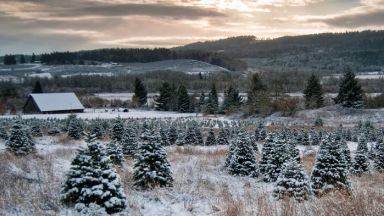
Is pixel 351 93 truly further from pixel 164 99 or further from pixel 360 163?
pixel 360 163

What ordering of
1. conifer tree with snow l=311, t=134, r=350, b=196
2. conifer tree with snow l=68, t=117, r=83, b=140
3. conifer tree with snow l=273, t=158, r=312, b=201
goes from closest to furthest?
conifer tree with snow l=273, t=158, r=312, b=201 < conifer tree with snow l=311, t=134, r=350, b=196 < conifer tree with snow l=68, t=117, r=83, b=140

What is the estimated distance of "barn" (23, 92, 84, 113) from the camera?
256 ft

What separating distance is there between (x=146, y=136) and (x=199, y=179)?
2.06 metres

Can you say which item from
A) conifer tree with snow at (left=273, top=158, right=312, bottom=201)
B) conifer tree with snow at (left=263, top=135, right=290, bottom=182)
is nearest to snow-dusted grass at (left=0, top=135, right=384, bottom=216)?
conifer tree with snow at (left=273, top=158, right=312, bottom=201)

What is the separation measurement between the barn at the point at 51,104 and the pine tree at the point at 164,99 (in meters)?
16.5

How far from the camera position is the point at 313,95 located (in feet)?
227

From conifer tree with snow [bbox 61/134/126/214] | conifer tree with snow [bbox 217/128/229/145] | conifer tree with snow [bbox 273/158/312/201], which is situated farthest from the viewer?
conifer tree with snow [bbox 217/128/229/145]

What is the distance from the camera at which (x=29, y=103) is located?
264 feet

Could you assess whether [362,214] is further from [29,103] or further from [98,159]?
[29,103]

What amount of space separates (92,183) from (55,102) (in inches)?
3027

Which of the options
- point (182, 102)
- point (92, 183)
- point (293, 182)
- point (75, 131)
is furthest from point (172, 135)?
point (182, 102)

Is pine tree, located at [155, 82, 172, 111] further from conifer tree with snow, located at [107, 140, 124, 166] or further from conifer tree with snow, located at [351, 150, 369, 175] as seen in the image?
conifer tree with snow, located at [107, 140, 124, 166]

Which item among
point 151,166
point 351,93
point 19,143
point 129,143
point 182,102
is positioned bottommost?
point 182,102

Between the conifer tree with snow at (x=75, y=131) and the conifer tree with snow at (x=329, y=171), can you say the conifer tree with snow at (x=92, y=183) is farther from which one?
the conifer tree with snow at (x=75, y=131)
